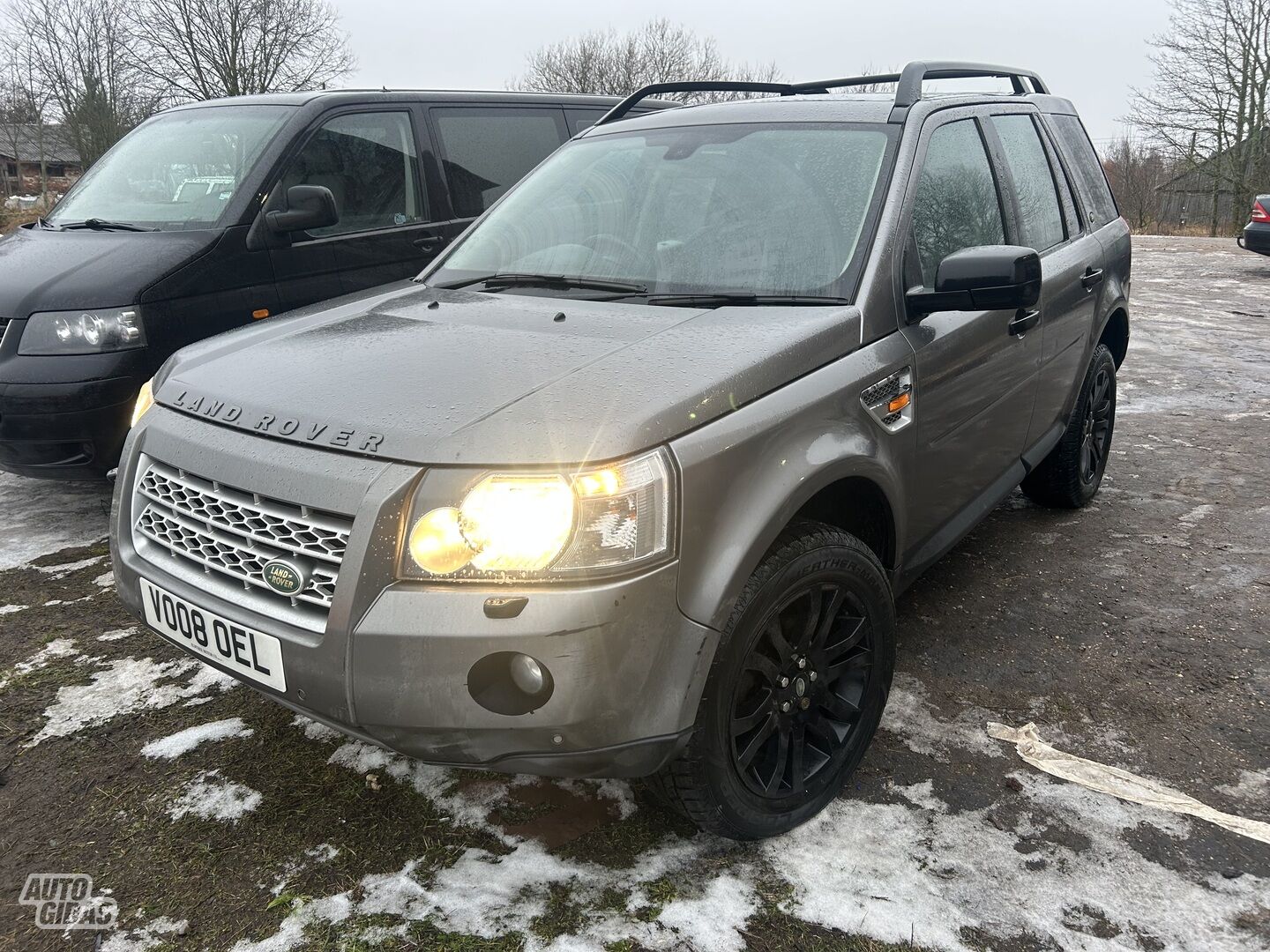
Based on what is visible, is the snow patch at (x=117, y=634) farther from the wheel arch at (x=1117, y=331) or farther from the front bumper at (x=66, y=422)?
the wheel arch at (x=1117, y=331)

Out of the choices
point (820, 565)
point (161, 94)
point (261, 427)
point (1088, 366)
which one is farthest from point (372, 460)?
point (161, 94)

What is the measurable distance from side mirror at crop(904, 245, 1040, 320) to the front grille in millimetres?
1652

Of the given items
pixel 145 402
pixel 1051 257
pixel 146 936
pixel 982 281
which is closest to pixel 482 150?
pixel 1051 257

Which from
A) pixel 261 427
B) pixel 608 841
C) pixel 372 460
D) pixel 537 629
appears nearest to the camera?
pixel 537 629

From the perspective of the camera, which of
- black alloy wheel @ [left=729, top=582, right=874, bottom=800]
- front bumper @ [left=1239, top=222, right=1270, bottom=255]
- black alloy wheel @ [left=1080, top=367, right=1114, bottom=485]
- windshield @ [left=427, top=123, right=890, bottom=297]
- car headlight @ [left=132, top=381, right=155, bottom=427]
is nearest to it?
black alloy wheel @ [left=729, top=582, right=874, bottom=800]

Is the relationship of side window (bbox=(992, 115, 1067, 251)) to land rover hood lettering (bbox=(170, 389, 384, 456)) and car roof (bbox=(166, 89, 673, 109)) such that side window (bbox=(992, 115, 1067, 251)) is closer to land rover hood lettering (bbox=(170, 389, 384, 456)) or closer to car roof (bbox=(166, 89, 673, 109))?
car roof (bbox=(166, 89, 673, 109))

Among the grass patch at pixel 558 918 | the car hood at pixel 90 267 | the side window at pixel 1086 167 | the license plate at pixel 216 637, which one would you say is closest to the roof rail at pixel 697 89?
the side window at pixel 1086 167

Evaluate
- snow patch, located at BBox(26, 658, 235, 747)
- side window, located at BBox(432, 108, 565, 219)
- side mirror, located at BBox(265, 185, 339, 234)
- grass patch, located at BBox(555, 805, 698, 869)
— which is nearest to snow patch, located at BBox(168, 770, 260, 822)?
snow patch, located at BBox(26, 658, 235, 747)

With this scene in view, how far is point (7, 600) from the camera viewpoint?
3670 millimetres

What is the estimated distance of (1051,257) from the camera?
3646mm

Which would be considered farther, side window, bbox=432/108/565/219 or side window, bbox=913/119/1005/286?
side window, bbox=432/108/565/219

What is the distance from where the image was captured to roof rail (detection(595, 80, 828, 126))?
3680 mm

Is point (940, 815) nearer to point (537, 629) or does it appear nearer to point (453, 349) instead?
point (537, 629)

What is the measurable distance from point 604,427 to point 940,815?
1.38 m
